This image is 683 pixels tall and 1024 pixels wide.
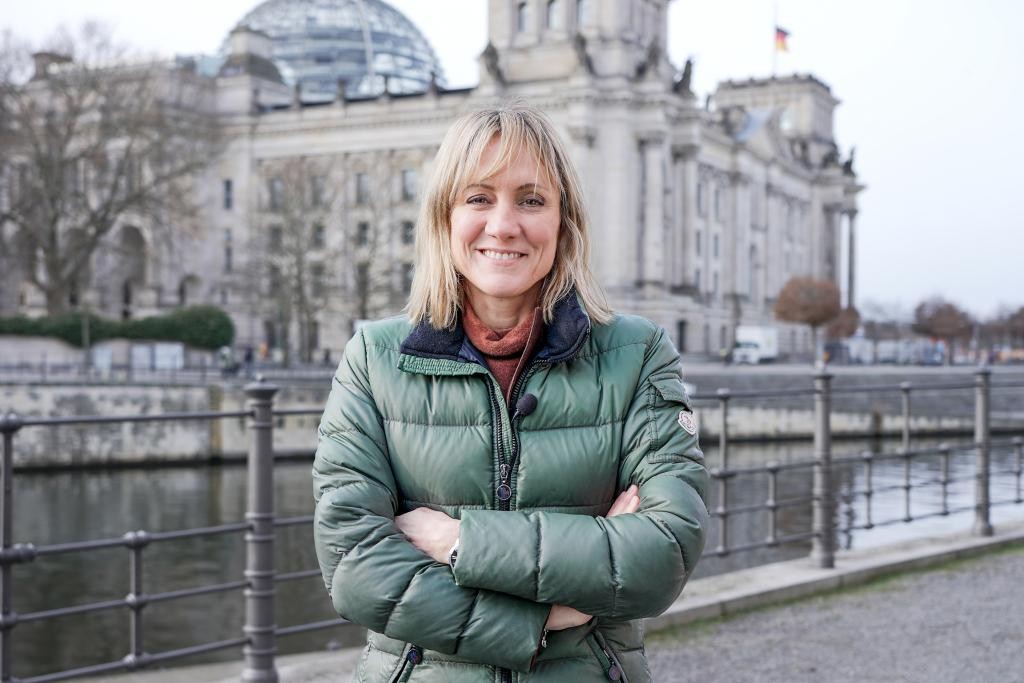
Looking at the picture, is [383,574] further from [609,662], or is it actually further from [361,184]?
[361,184]

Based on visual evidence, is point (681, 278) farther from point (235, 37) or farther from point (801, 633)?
point (801, 633)

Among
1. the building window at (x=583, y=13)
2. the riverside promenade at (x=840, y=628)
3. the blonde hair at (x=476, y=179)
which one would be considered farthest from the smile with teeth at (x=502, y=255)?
the building window at (x=583, y=13)

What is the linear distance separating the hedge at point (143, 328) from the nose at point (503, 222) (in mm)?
47288

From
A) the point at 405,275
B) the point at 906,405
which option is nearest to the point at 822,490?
the point at 906,405

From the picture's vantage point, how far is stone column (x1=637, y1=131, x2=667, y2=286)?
236 feet

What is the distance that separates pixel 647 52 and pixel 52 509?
55.1 meters

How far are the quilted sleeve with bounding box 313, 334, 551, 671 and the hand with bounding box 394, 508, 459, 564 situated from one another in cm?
4

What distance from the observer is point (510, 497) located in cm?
274

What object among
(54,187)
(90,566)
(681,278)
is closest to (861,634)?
(90,566)

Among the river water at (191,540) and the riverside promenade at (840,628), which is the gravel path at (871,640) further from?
the river water at (191,540)

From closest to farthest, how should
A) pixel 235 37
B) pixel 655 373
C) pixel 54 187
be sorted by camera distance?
1. pixel 655 373
2. pixel 54 187
3. pixel 235 37

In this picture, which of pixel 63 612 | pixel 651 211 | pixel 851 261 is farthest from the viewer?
pixel 851 261

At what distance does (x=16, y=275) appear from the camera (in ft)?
188

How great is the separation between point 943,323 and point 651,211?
40873 mm
